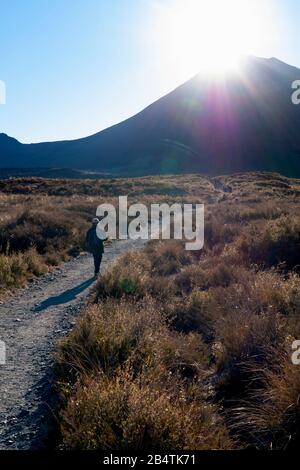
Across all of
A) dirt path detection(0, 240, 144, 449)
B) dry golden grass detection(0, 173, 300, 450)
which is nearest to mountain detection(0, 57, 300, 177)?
dirt path detection(0, 240, 144, 449)

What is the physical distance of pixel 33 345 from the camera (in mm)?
7730

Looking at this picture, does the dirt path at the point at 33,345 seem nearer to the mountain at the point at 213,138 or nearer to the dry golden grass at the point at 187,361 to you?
the dry golden grass at the point at 187,361

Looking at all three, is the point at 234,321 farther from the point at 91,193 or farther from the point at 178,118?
the point at 178,118

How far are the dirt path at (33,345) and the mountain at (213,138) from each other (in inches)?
4850

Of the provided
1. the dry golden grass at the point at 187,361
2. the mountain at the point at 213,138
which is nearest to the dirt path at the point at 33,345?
the dry golden grass at the point at 187,361

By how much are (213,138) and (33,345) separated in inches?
6646

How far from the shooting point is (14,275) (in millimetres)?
12656

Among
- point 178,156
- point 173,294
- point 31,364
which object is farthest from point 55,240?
point 178,156

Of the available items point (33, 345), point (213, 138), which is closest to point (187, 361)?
point (33, 345)

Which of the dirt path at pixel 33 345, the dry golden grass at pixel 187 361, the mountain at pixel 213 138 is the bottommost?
the dirt path at pixel 33 345

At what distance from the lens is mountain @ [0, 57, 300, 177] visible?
15112 cm

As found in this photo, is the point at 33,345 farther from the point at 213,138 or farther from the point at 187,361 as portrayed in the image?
the point at 213,138

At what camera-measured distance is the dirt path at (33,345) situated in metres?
5.13
